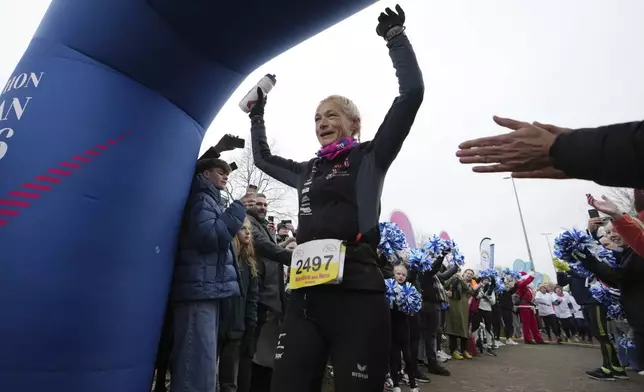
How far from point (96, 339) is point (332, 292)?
3.96 ft

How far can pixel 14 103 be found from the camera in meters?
2.37

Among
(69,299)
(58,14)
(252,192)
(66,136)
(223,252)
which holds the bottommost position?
(69,299)

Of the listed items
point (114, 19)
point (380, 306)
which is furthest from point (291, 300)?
point (114, 19)

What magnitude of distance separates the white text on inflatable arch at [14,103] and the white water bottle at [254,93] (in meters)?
1.33

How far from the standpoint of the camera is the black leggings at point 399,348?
18.0 feet

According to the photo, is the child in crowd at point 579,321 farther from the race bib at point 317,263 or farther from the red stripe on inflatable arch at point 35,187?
the red stripe on inflatable arch at point 35,187

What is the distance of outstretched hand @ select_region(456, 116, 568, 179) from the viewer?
136cm

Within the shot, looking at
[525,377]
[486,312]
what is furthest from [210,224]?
[486,312]

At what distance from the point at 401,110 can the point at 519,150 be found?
821 millimetres

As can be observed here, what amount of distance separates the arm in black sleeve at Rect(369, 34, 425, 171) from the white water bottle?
1.39 m

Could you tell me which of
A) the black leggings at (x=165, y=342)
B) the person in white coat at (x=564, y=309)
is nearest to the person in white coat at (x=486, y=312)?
the person in white coat at (x=564, y=309)

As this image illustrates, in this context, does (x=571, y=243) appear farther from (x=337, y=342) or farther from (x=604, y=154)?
(x=604, y=154)

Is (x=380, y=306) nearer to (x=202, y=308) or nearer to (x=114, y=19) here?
(x=202, y=308)

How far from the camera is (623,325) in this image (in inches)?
315
